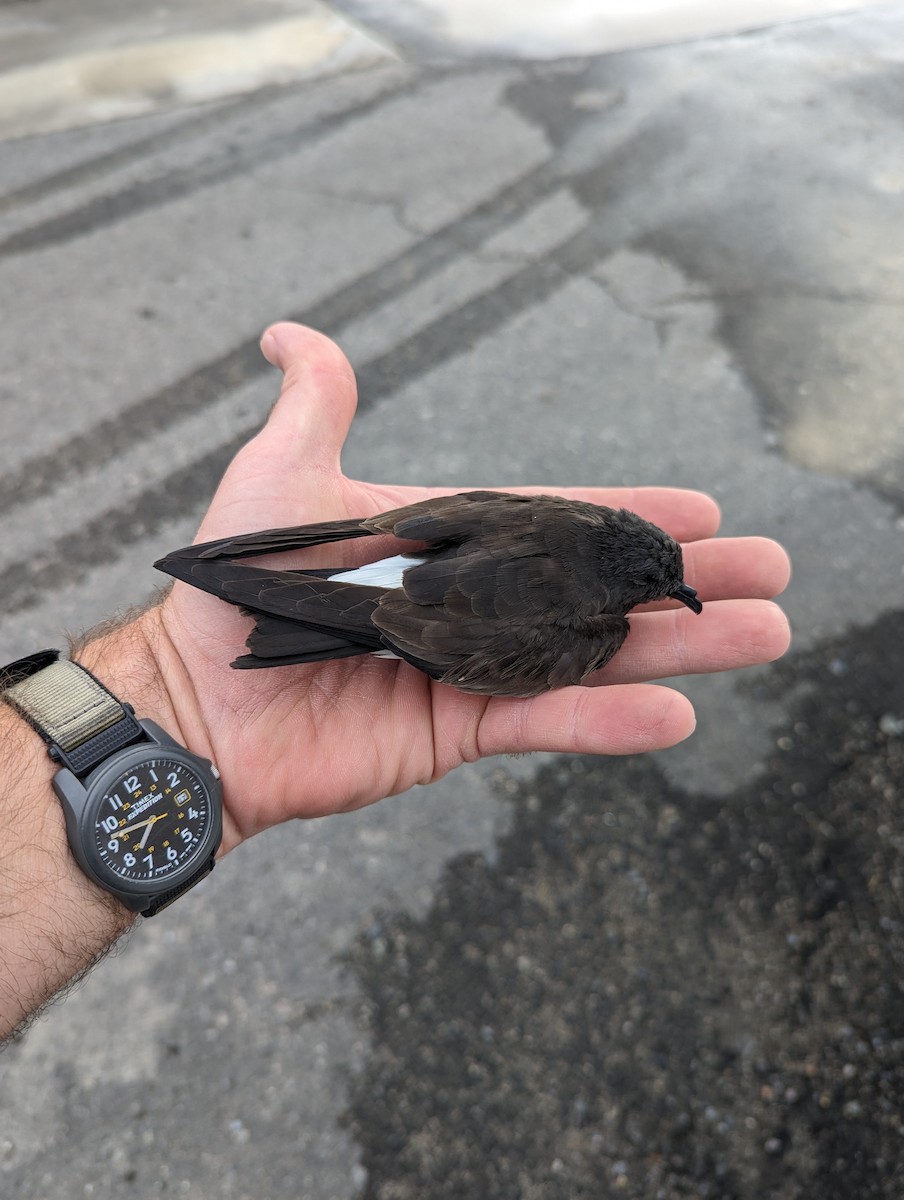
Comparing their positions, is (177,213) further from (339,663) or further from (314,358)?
(339,663)

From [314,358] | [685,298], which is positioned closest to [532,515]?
[314,358]

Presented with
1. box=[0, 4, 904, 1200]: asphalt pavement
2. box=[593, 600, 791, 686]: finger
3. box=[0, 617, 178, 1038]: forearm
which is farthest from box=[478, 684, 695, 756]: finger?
box=[0, 617, 178, 1038]: forearm

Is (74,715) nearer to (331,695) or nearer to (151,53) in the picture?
(331,695)

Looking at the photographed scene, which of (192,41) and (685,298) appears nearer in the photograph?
(685,298)

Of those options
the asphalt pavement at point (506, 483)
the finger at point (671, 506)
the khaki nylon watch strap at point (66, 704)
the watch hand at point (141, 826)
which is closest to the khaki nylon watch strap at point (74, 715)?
the khaki nylon watch strap at point (66, 704)

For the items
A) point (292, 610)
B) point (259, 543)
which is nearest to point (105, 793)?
point (292, 610)
